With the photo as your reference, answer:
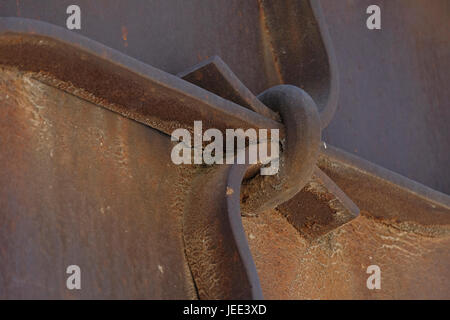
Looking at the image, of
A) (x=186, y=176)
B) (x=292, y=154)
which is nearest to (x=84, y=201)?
(x=186, y=176)

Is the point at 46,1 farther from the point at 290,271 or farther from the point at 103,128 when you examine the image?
the point at 290,271

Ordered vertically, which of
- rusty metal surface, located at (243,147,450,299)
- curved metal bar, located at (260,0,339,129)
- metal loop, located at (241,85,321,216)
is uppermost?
curved metal bar, located at (260,0,339,129)

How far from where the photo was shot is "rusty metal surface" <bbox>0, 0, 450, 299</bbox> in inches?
39.9

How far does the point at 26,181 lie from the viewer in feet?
3.29

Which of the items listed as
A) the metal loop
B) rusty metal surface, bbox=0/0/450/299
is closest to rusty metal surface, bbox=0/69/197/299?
rusty metal surface, bbox=0/0/450/299

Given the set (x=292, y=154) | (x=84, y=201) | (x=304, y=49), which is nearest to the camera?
(x=84, y=201)

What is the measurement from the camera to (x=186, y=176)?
1.23 m

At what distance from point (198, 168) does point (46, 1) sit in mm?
360

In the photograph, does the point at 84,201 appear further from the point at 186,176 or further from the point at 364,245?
the point at 364,245

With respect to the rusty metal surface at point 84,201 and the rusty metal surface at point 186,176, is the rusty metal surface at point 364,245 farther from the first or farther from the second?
the rusty metal surface at point 84,201

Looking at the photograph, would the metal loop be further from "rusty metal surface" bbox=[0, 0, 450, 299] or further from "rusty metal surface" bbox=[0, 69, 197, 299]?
"rusty metal surface" bbox=[0, 69, 197, 299]

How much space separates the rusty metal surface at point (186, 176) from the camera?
3.33ft
